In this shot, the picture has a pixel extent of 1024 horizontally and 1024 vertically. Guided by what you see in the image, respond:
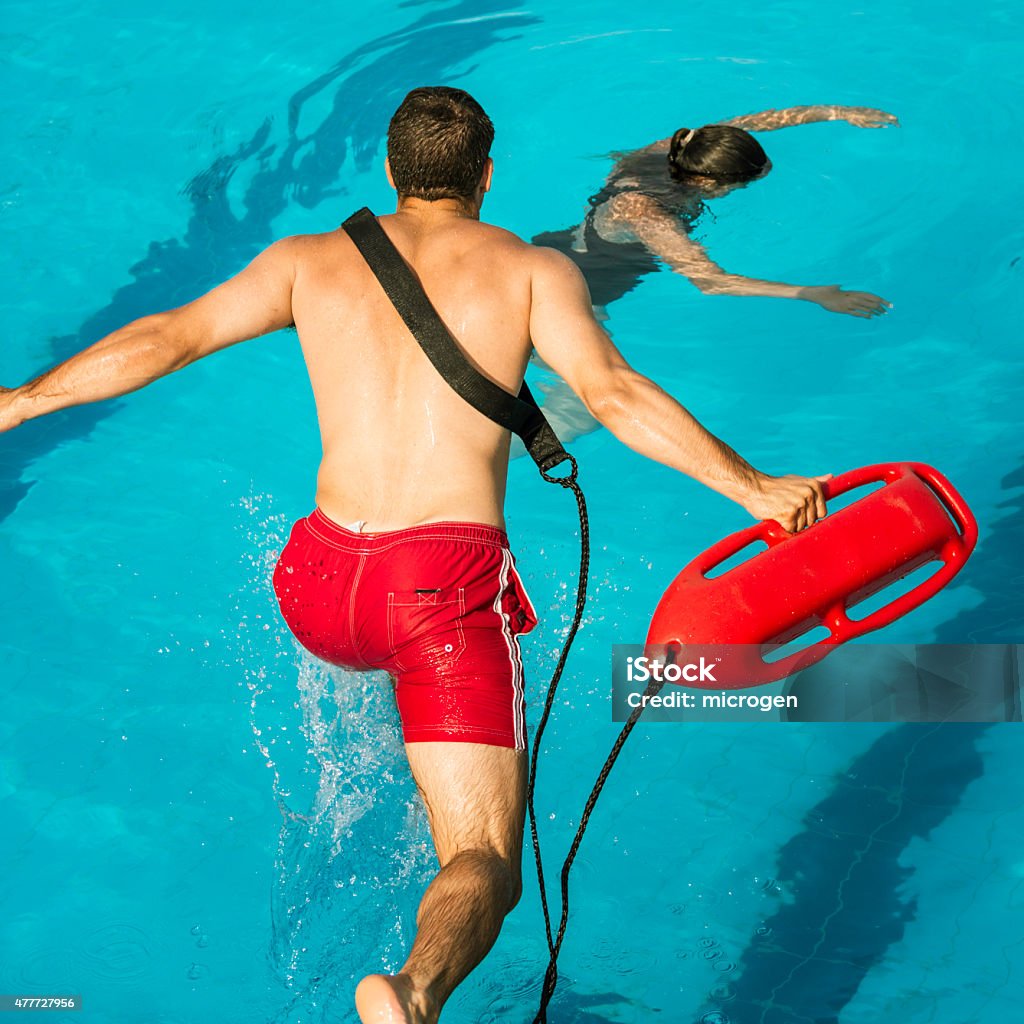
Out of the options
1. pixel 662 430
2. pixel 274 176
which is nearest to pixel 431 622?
pixel 662 430

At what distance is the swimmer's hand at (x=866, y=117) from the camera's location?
235 inches

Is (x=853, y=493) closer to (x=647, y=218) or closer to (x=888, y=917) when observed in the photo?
(x=647, y=218)

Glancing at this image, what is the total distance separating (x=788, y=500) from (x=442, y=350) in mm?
754

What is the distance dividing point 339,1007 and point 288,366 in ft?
9.95

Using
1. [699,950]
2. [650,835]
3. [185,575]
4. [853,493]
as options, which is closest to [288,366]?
[185,575]

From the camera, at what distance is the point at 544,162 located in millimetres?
6645

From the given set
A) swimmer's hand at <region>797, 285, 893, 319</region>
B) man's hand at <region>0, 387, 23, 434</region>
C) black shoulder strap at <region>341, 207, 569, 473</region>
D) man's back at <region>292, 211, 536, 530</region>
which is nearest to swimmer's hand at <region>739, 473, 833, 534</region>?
black shoulder strap at <region>341, 207, 569, 473</region>

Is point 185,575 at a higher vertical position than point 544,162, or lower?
lower

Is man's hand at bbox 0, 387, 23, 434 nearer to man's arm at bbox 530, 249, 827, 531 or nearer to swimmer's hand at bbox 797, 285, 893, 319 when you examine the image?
man's arm at bbox 530, 249, 827, 531

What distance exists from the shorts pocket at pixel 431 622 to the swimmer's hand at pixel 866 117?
4338mm

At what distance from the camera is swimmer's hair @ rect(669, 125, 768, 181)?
486 cm

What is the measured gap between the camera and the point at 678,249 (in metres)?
4.91

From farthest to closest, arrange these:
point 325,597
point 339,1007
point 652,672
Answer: point 339,1007 < point 325,597 < point 652,672

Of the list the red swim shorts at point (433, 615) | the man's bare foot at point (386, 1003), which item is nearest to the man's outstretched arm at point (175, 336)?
the red swim shorts at point (433, 615)
